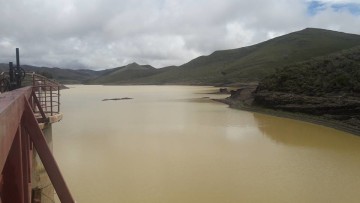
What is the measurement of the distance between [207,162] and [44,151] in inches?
545

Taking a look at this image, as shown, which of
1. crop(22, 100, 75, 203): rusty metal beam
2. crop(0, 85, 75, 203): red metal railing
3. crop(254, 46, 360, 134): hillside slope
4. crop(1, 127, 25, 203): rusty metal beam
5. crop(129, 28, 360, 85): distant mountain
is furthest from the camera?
crop(129, 28, 360, 85): distant mountain

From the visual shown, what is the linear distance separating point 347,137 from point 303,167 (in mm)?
11057

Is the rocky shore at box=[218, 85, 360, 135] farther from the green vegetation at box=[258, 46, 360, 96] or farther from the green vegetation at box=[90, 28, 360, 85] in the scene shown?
the green vegetation at box=[90, 28, 360, 85]

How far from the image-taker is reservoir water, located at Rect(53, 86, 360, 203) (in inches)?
566

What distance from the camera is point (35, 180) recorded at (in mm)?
11016

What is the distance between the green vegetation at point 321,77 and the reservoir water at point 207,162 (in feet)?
24.8

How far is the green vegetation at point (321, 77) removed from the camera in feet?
124

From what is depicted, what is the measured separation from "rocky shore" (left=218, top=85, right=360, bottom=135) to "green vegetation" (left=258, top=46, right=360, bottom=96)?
1.20m

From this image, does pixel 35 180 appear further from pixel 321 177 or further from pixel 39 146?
pixel 321 177

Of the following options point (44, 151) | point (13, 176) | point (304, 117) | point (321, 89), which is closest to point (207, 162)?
point (44, 151)

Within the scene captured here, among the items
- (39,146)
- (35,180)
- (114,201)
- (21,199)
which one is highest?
(39,146)

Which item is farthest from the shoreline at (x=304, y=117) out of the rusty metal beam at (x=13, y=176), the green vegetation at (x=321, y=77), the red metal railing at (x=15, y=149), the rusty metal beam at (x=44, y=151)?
the rusty metal beam at (x=13, y=176)

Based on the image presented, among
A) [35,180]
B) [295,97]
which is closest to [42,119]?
[35,180]

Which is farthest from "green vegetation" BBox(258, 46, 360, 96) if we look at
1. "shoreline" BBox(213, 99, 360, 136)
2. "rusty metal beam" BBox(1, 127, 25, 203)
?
"rusty metal beam" BBox(1, 127, 25, 203)
